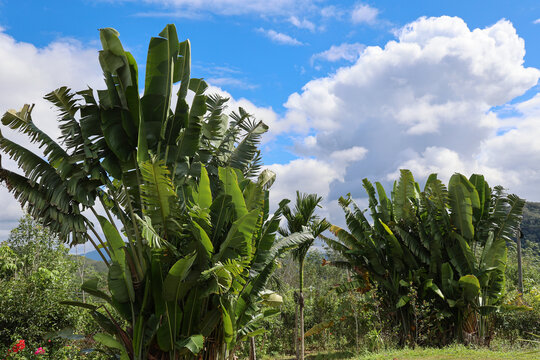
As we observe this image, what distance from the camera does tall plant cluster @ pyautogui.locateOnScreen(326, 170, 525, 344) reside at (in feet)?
39.6

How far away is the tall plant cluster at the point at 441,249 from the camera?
39.6ft

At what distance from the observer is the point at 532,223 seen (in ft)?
157

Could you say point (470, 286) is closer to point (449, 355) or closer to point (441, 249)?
point (441, 249)

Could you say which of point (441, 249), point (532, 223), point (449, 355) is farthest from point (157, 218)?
point (532, 223)

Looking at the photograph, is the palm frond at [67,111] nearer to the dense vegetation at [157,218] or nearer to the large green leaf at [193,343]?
the dense vegetation at [157,218]

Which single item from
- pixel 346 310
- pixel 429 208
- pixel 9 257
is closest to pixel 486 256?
pixel 429 208

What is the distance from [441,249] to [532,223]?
43.2 metres

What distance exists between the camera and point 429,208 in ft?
41.5

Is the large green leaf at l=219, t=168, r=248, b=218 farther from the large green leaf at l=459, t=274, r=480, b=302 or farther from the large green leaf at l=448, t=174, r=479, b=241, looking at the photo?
the large green leaf at l=448, t=174, r=479, b=241

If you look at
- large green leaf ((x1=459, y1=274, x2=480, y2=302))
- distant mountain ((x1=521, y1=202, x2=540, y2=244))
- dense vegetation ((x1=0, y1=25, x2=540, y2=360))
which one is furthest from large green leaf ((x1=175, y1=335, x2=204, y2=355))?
distant mountain ((x1=521, y1=202, x2=540, y2=244))

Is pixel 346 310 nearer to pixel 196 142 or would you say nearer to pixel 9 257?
pixel 196 142

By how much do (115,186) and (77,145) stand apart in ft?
3.83

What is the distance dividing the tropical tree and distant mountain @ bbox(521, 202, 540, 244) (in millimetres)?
42528

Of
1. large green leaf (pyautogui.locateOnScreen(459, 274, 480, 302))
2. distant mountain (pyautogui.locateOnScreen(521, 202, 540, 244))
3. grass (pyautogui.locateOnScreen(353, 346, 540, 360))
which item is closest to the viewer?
grass (pyautogui.locateOnScreen(353, 346, 540, 360))
